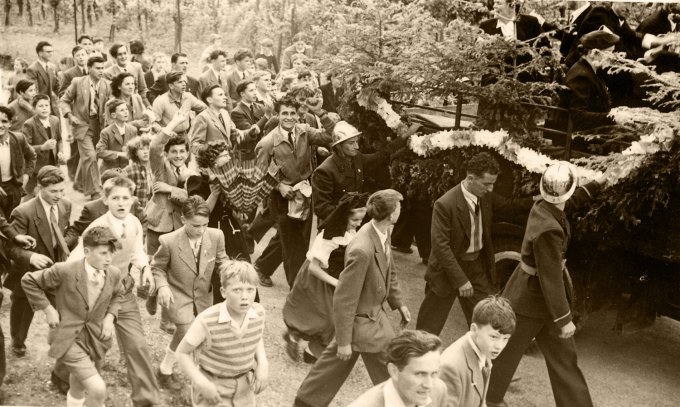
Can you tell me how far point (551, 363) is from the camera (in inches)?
158

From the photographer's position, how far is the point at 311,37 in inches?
221

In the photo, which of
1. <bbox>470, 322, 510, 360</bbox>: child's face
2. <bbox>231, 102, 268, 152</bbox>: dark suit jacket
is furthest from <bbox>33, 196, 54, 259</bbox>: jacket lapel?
<bbox>231, 102, 268, 152</bbox>: dark suit jacket

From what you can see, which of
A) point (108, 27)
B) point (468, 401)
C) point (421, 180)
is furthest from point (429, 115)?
point (468, 401)

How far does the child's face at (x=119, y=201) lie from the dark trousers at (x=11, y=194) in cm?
137

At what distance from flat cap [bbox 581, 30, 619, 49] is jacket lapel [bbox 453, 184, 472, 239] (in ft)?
4.47

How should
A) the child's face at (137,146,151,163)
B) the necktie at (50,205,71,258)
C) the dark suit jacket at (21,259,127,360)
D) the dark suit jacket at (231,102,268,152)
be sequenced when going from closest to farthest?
the dark suit jacket at (21,259,127,360) → the necktie at (50,205,71,258) → the child's face at (137,146,151,163) → the dark suit jacket at (231,102,268,152)

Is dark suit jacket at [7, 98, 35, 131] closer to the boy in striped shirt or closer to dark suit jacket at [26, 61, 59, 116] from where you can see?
dark suit jacket at [26, 61, 59, 116]

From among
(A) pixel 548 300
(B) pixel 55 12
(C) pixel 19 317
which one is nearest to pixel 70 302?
(C) pixel 19 317

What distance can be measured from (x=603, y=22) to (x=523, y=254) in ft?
6.75

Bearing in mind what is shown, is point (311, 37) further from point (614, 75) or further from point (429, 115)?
point (614, 75)

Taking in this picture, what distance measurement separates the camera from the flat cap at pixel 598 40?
16.2 ft

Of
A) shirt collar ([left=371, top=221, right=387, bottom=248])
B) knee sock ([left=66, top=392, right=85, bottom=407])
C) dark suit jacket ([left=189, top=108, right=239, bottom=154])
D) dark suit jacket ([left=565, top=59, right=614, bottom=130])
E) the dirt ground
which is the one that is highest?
dark suit jacket ([left=565, top=59, right=614, bottom=130])

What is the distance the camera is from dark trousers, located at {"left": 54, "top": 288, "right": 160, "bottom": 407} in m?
3.80

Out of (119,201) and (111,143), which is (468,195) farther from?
(111,143)
